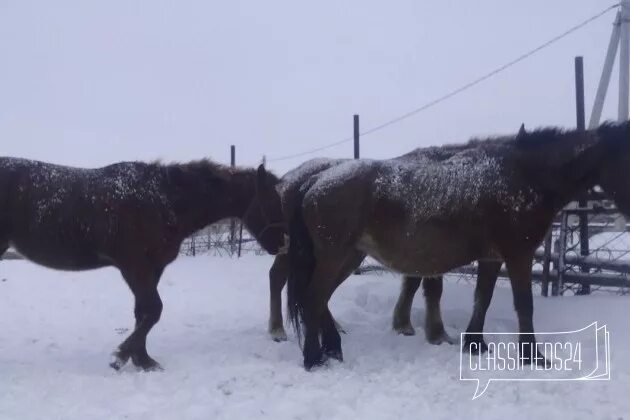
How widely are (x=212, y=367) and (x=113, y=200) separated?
2.05m

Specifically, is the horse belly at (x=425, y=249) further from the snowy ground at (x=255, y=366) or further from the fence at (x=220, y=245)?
the fence at (x=220, y=245)

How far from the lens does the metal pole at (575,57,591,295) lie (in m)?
8.29

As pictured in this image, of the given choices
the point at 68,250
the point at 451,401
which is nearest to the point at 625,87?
the point at 451,401

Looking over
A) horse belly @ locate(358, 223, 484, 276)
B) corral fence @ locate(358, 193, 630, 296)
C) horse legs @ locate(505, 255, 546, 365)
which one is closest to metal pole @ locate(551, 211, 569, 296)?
corral fence @ locate(358, 193, 630, 296)

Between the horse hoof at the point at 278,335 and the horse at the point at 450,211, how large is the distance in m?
1.08

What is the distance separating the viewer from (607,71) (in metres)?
13.6

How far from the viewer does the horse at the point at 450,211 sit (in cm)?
573

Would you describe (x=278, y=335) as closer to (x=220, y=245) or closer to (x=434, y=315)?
(x=434, y=315)

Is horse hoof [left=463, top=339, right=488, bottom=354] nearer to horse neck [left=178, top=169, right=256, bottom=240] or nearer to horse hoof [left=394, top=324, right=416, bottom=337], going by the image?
horse hoof [left=394, top=324, right=416, bottom=337]

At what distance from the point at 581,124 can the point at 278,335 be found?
563cm

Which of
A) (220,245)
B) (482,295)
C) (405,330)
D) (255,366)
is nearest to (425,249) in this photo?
(482,295)

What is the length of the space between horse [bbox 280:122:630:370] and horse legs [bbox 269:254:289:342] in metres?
1.18

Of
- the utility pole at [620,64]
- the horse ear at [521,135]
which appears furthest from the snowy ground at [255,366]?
the utility pole at [620,64]

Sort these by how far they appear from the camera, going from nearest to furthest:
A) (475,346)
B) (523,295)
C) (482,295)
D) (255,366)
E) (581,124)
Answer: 1. (255,366)
2. (523,295)
3. (475,346)
4. (482,295)
5. (581,124)
